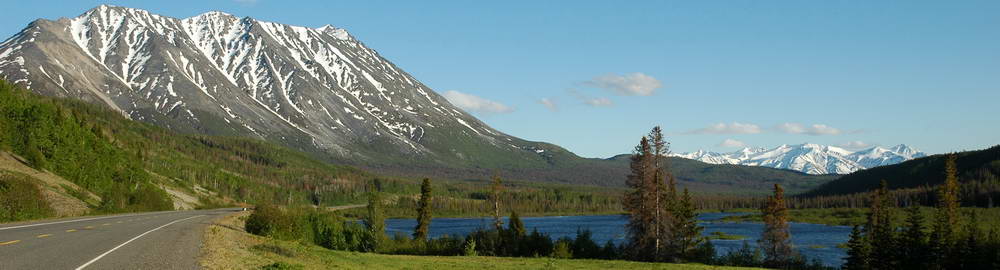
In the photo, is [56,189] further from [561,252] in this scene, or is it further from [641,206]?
[641,206]

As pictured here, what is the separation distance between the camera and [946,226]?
9200 centimetres

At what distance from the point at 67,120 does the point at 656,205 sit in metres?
78.4

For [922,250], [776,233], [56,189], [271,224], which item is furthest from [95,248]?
[922,250]

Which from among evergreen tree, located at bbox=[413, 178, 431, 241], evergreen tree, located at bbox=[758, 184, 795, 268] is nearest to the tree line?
evergreen tree, located at bbox=[758, 184, 795, 268]

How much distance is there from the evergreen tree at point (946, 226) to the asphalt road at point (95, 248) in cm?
7873

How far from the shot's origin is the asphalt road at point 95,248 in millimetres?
26419

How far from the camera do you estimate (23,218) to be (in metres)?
51.9

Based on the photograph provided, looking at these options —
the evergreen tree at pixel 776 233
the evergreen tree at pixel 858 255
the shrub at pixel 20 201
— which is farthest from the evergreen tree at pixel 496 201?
the shrub at pixel 20 201

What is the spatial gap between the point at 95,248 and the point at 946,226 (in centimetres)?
9005

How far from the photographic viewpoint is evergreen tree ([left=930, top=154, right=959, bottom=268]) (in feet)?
291

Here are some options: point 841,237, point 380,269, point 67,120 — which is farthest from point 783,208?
point 841,237

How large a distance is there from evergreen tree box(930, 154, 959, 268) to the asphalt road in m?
78.7

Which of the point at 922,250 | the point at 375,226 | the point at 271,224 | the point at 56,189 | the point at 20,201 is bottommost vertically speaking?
the point at 922,250

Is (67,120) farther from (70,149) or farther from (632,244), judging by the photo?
(632,244)
